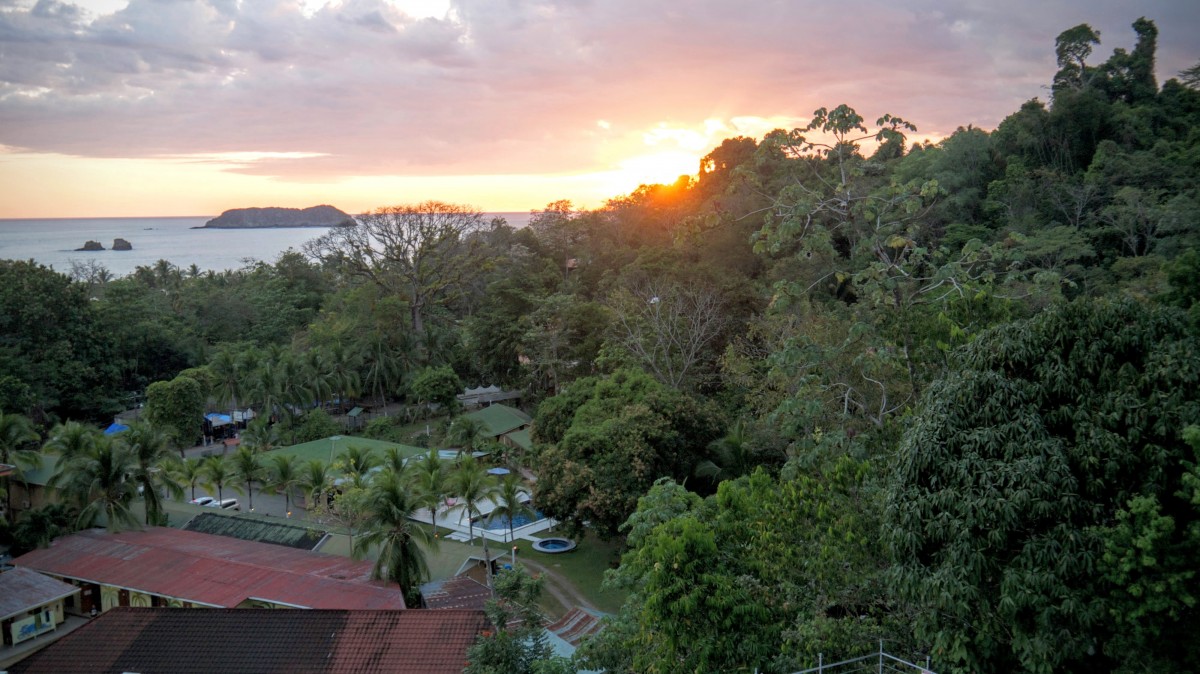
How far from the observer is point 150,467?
63.7 ft

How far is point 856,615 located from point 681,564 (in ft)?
6.98

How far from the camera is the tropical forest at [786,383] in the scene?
6.14 m

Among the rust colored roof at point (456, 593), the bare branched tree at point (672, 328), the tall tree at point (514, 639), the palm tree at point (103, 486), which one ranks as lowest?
the rust colored roof at point (456, 593)

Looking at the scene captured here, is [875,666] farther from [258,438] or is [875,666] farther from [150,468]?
[258,438]

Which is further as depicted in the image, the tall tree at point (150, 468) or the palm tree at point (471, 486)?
the tall tree at point (150, 468)

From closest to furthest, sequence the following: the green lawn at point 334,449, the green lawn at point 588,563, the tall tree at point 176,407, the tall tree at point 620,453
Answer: the green lawn at point 588,563 → the tall tree at point 620,453 → the green lawn at point 334,449 → the tall tree at point 176,407

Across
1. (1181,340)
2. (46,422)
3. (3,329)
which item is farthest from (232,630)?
(3,329)

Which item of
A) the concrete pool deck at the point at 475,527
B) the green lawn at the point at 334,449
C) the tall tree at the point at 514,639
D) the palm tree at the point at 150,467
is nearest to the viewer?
the tall tree at the point at 514,639

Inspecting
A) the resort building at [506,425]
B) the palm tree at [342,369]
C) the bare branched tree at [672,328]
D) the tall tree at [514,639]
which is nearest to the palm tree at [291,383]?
the palm tree at [342,369]

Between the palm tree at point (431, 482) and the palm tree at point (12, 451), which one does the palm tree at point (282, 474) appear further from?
the palm tree at point (12, 451)

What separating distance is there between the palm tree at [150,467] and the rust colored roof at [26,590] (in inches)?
136

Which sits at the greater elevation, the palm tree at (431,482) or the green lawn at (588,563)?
the palm tree at (431,482)

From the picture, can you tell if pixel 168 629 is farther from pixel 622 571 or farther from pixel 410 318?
pixel 410 318

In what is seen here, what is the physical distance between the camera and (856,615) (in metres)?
8.66
